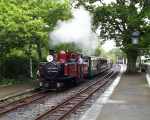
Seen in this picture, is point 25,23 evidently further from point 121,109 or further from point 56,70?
point 121,109

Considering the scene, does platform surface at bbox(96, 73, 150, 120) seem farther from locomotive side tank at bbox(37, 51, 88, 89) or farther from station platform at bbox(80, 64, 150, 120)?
locomotive side tank at bbox(37, 51, 88, 89)

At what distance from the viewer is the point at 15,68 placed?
1362 inches

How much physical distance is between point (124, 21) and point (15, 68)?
24793mm

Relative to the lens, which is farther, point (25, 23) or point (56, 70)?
point (25, 23)

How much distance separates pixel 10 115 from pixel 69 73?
11.8 meters

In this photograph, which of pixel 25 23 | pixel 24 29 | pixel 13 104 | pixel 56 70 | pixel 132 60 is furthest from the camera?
pixel 132 60

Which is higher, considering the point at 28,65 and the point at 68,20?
the point at 68,20

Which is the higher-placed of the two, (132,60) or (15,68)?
(132,60)

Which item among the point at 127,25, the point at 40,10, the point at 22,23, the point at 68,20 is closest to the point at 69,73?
the point at 22,23

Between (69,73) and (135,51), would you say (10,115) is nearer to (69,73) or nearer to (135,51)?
(69,73)

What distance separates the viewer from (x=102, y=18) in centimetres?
5628

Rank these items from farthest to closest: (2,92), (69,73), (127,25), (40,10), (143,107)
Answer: (127,25) < (40,10) < (69,73) < (2,92) < (143,107)

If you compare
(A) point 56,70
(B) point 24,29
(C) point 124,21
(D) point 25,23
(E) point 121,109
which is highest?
(C) point 124,21

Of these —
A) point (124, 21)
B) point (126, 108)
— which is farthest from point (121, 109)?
point (124, 21)
